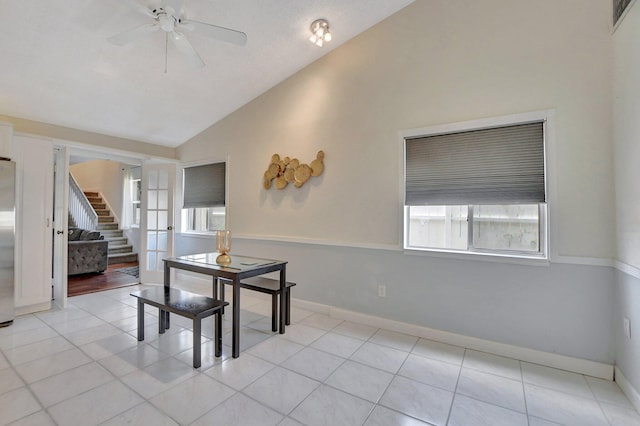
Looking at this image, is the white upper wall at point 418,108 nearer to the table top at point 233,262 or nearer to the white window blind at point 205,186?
the white window blind at point 205,186

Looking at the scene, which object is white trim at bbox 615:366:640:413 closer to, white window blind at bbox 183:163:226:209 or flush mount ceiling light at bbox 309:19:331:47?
flush mount ceiling light at bbox 309:19:331:47

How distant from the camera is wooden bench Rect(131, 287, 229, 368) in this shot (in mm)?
2318

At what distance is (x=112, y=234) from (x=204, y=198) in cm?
476

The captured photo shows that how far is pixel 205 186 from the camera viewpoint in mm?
4844

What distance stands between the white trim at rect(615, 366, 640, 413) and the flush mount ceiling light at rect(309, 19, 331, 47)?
3.73m

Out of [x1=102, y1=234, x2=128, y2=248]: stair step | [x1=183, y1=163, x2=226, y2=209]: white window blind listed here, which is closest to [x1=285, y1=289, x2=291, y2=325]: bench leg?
[x1=183, y1=163, x2=226, y2=209]: white window blind

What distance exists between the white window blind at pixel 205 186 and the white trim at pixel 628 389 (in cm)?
464

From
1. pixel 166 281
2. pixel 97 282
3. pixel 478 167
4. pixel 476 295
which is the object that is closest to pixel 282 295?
pixel 166 281

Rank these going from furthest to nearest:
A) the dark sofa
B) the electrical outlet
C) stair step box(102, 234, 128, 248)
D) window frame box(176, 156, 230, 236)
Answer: stair step box(102, 234, 128, 248) → the dark sofa → window frame box(176, 156, 230, 236) → the electrical outlet

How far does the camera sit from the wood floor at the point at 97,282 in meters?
4.61

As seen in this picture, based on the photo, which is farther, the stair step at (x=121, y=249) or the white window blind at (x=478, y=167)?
the stair step at (x=121, y=249)

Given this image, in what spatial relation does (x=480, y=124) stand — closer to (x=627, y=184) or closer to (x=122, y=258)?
(x=627, y=184)

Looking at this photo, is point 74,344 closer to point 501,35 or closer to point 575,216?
point 575,216

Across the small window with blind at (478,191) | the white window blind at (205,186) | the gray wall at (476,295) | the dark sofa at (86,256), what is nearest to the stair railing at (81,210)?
the dark sofa at (86,256)
